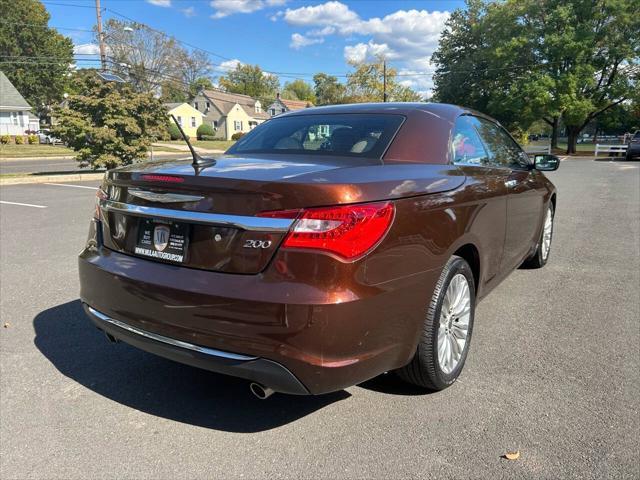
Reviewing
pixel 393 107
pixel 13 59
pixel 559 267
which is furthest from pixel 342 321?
pixel 13 59

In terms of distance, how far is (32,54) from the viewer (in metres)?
69.4

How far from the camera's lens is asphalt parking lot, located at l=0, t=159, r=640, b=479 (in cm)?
238

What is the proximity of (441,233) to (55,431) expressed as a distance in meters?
2.28

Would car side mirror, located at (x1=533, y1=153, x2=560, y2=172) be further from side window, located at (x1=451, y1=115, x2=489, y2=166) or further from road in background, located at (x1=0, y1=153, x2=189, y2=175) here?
road in background, located at (x1=0, y1=153, x2=189, y2=175)

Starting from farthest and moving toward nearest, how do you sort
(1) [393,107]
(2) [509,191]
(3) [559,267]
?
1. (3) [559,267]
2. (2) [509,191]
3. (1) [393,107]

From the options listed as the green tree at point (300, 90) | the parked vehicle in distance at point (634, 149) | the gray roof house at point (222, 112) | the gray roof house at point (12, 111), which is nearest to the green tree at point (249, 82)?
the green tree at point (300, 90)

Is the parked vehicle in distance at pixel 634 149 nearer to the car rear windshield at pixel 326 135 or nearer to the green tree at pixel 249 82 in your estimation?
the car rear windshield at pixel 326 135

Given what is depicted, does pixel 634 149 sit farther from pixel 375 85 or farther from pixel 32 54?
pixel 32 54

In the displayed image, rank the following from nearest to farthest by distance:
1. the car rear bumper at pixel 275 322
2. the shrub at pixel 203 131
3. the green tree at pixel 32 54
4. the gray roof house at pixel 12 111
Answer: the car rear bumper at pixel 275 322 < the gray roof house at pixel 12 111 < the shrub at pixel 203 131 < the green tree at pixel 32 54

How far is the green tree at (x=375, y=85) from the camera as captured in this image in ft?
205

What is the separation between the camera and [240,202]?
2.30 m

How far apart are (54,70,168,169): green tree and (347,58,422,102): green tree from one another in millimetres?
47366

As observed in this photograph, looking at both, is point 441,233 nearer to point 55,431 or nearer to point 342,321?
point 342,321

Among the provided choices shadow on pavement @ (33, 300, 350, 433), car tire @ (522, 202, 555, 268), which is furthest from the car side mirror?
shadow on pavement @ (33, 300, 350, 433)
